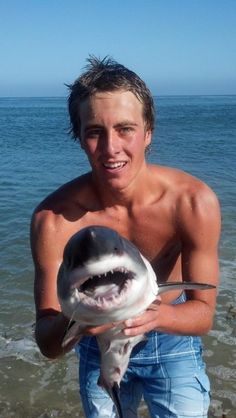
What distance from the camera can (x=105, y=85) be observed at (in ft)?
10.5

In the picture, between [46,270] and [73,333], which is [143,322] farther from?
[46,270]

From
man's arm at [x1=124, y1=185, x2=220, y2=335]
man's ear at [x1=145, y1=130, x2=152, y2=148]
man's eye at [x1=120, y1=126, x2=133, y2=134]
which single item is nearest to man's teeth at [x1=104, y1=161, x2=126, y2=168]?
man's eye at [x1=120, y1=126, x2=133, y2=134]

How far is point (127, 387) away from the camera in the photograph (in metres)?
3.40

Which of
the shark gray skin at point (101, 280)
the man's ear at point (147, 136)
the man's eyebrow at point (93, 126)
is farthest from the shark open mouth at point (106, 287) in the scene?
the man's ear at point (147, 136)

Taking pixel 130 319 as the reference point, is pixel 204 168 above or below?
below

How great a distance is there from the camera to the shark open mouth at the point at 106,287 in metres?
1.96

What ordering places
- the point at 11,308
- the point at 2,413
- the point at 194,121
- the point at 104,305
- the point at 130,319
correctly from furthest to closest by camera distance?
1. the point at 194,121
2. the point at 11,308
3. the point at 2,413
4. the point at 130,319
5. the point at 104,305

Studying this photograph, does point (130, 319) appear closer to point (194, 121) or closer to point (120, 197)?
point (120, 197)

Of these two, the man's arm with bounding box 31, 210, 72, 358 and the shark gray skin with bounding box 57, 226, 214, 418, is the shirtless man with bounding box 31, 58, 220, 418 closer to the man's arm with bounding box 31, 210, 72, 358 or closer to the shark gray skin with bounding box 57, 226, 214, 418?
the man's arm with bounding box 31, 210, 72, 358

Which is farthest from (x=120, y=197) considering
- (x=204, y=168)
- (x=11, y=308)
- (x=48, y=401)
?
(x=204, y=168)

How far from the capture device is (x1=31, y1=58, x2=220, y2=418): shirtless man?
315cm

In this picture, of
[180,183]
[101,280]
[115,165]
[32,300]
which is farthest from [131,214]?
[32,300]

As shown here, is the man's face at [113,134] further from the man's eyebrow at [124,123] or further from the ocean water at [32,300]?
the ocean water at [32,300]

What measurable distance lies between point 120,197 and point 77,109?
62 centimetres
